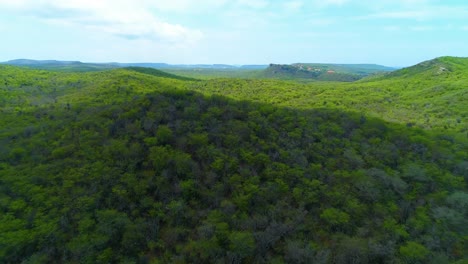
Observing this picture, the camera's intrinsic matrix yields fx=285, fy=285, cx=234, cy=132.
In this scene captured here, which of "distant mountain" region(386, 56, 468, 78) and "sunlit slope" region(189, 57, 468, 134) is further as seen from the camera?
"distant mountain" region(386, 56, 468, 78)

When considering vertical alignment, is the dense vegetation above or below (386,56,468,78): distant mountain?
below

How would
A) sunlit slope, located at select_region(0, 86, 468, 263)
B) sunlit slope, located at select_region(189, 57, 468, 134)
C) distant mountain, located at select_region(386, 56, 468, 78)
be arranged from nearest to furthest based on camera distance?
1. sunlit slope, located at select_region(0, 86, 468, 263)
2. sunlit slope, located at select_region(189, 57, 468, 134)
3. distant mountain, located at select_region(386, 56, 468, 78)

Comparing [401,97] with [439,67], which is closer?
[401,97]

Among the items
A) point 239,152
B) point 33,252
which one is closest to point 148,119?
point 239,152

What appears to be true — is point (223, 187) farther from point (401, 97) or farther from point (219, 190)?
point (401, 97)

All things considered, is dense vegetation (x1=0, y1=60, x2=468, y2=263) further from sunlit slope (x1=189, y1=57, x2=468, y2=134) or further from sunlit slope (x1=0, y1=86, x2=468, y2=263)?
sunlit slope (x1=189, y1=57, x2=468, y2=134)

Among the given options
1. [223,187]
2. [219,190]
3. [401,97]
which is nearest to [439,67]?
[401,97]

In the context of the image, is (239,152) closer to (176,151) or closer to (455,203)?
(176,151)

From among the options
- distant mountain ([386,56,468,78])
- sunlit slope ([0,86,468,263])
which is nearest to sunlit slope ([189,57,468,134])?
distant mountain ([386,56,468,78])

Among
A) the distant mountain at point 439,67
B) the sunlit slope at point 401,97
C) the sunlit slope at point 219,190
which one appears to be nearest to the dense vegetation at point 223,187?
the sunlit slope at point 219,190
